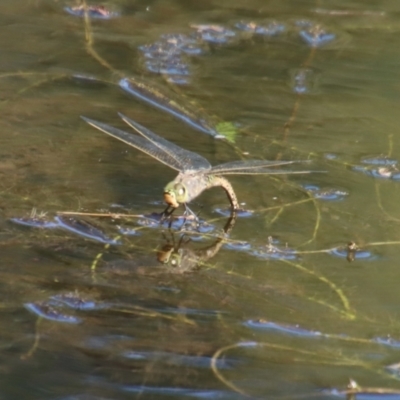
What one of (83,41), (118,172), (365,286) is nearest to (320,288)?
(365,286)

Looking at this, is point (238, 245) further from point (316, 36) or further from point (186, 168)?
point (316, 36)

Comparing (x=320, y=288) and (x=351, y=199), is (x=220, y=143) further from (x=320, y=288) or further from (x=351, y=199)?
(x=320, y=288)

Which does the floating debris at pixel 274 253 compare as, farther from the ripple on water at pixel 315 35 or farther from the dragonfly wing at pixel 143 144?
the ripple on water at pixel 315 35

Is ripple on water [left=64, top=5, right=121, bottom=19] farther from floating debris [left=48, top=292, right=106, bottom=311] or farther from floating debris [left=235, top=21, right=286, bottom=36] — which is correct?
floating debris [left=48, top=292, right=106, bottom=311]

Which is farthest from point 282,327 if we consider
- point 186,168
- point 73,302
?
point 186,168

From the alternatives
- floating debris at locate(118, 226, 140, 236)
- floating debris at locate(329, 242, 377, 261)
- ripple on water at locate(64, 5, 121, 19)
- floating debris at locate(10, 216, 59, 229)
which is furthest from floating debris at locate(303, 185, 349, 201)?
ripple on water at locate(64, 5, 121, 19)

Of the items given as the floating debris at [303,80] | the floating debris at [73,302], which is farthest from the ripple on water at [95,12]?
the floating debris at [73,302]
